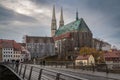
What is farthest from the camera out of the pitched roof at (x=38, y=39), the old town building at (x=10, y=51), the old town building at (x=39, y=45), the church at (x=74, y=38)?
the pitched roof at (x=38, y=39)

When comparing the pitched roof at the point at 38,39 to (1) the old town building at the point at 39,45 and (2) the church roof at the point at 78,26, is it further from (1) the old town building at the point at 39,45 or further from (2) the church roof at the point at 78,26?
(2) the church roof at the point at 78,26

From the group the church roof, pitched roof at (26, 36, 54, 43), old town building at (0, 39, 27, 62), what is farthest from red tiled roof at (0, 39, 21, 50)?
the church roof

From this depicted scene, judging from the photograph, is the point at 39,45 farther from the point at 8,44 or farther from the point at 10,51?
the point at 10,51

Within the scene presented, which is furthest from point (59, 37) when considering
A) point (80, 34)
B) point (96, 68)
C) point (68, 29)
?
point (96, 68)

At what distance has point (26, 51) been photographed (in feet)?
541

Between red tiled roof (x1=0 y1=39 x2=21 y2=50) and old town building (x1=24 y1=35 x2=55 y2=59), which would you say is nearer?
red tiled roof (x1=0 y1=39 x2=21 y2=50)

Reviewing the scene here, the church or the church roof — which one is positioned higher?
the church roof

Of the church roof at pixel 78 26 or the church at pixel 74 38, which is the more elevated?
the church roof at pixel 78 26

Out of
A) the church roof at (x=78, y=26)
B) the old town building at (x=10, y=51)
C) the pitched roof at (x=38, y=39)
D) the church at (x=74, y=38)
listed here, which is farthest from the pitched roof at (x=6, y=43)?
the church roof at (x=78, y=26)

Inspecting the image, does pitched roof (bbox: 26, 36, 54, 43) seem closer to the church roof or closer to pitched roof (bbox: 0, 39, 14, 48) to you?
the church roof

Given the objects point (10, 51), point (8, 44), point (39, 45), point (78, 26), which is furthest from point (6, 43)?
point (78, 26)

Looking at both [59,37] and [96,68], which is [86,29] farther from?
[96,68]

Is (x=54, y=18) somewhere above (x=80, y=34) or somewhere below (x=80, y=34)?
above

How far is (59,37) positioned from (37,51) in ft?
58.1
